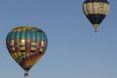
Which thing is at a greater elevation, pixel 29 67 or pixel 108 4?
pixel 108 4

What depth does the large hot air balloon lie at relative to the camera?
12850 cm

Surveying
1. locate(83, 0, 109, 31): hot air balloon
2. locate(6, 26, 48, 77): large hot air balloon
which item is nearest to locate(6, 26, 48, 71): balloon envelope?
locate(6, 26, 48, 77): large hot air balloon

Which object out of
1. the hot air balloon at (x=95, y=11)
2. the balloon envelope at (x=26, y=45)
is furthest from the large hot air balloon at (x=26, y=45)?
the hot air balloon at (x=95, y=11)

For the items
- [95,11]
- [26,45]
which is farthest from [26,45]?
[95,11]

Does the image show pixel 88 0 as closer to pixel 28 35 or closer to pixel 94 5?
pixel 94 5

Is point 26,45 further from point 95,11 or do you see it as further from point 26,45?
point 95,11

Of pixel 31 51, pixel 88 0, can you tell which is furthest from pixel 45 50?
pixel 88 0

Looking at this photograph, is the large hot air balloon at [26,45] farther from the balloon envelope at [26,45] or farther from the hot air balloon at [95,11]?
the hot air balloon at [95,11]

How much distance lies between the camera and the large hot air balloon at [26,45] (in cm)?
12850

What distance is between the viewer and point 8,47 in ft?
429

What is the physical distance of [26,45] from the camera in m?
129

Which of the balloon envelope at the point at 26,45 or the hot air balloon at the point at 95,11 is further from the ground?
the hot air balloon at the point at 95,11

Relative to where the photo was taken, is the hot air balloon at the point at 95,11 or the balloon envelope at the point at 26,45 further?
the hot air balloon at the point at 95,11

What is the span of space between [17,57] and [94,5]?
1465cm
